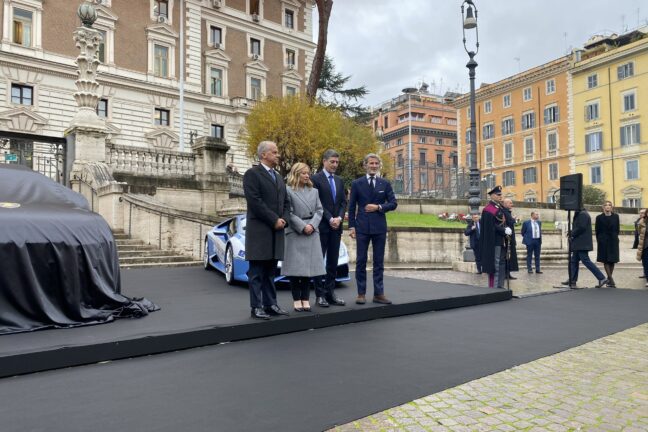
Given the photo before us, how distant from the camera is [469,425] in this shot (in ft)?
9.70

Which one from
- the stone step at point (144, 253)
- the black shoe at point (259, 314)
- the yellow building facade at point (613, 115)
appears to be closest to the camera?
the black shoe at point (259, 314)

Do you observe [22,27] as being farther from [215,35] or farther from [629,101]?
[629,101]

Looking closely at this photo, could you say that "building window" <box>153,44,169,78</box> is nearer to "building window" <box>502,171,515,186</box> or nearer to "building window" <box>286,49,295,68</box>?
"building window" <box>286,49,295,68</box>

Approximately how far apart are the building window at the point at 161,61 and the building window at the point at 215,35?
15.4ft

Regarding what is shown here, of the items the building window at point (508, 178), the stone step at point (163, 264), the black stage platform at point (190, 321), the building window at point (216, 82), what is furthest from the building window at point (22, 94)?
the building window at point (508, 178)

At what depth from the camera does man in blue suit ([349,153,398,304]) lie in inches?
259

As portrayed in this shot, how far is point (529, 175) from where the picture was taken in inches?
2354

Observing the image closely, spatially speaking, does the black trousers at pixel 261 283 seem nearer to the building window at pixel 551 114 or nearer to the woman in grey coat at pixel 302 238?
the woman in grey coat at pixel 302 238

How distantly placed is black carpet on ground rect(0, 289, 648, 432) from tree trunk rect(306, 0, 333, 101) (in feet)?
74.8

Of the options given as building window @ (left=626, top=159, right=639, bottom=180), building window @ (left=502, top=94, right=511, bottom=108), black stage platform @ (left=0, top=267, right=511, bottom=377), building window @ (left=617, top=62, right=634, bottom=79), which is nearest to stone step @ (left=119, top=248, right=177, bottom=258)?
black stage platform @ (left=0, top=267, right=511, bottom=377)

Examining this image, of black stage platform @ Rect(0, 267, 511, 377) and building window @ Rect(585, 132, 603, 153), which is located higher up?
building window @ Rect(585, 132, 603, 153)

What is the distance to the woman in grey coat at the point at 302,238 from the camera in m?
5.79

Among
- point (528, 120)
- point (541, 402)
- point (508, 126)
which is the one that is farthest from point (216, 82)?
point (541, 402)

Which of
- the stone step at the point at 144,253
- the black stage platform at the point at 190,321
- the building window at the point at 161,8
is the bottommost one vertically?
the black stage platform at the point at 190,321
